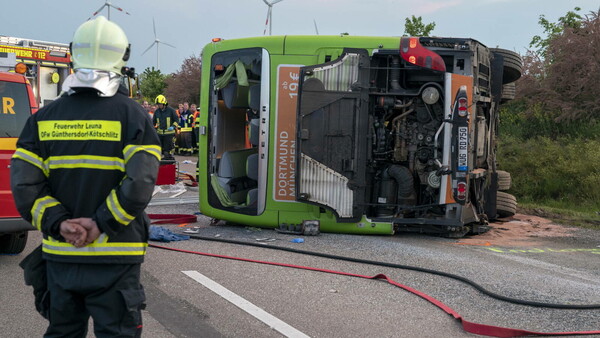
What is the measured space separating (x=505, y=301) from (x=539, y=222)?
557cm

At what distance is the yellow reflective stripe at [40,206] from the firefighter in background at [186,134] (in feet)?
64.5

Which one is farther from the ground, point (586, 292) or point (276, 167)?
point (276, 167)

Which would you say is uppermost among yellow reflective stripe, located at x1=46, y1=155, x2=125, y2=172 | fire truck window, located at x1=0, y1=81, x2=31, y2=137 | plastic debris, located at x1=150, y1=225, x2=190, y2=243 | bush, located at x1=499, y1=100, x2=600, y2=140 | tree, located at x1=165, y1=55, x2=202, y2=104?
tree, located at x1=165, y1=55, x2=202, y2=104

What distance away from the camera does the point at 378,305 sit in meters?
5.13

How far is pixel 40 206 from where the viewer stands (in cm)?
278

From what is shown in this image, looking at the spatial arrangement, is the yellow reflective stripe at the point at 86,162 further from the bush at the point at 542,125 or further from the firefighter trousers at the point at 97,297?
the bush at the point at 542,125

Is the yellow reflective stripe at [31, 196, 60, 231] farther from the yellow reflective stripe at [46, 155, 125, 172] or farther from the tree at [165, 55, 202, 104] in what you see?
the tree at [165, 55, 202, 104]

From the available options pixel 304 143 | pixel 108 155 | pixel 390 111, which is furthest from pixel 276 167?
pixel 108 155

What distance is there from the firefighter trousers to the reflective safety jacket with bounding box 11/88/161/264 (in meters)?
0.05

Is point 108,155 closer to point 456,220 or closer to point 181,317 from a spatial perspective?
point 181,317

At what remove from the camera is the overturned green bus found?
806 centimetres

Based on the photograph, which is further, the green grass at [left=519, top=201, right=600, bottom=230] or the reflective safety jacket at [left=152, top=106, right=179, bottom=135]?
the reflective safety jacket at [left=152, top=106, right=179, bottom=135]

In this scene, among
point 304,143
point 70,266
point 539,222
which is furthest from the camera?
point 539,222

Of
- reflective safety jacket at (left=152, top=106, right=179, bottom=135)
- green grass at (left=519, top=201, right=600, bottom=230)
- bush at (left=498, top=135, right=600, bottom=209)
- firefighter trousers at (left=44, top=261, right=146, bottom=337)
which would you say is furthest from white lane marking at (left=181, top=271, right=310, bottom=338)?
reflective safety jacket at (left=152, top=106, right=179, bottom=135)
